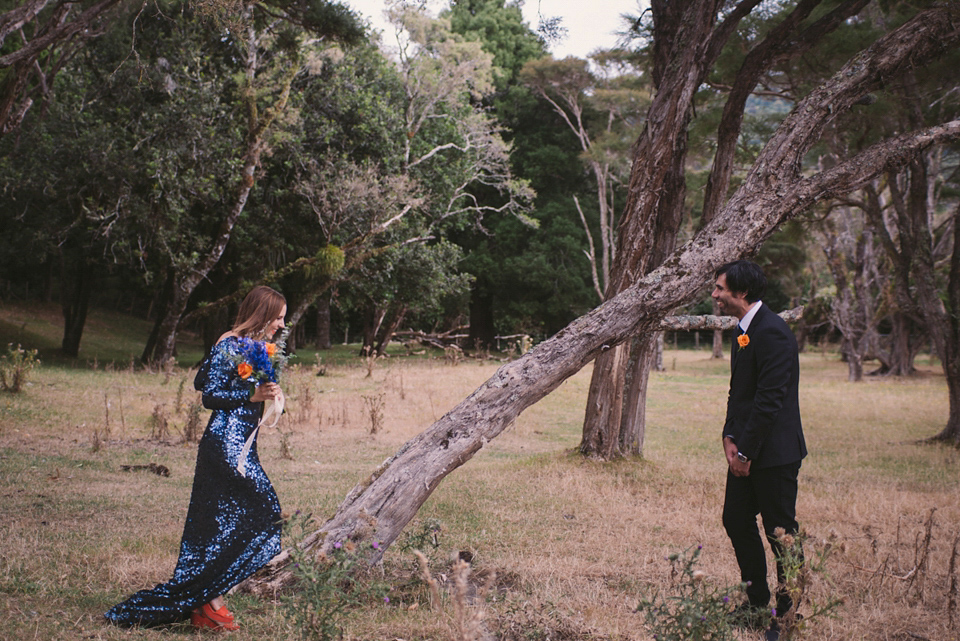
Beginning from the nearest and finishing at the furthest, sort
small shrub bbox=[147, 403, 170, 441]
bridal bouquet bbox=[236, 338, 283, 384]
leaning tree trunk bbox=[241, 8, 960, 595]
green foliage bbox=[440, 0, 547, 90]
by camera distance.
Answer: bridal bouquet bbox=[236, 338, 283, 384]
leaning tree trunk bbox=[241, 8, 960, 595]
small shrub bbox=[147, 403, 170, 441]
green foliage bbox=[440, 0, 547, 90]

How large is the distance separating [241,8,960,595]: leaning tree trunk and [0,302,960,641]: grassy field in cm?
56

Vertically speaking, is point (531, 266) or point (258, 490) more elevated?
point (531, 266)

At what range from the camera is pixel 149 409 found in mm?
11711

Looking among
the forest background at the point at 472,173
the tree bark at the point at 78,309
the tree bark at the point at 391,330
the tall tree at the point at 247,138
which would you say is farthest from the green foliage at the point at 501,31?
the tree bark at the point at 78,309

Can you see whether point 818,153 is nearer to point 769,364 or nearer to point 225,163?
A: point 225,163

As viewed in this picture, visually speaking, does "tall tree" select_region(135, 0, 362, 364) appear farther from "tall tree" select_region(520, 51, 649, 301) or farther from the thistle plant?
the thistle plant

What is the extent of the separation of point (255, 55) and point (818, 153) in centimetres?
1264

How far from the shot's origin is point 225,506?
3783 mm

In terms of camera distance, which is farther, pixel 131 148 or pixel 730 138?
pixel 131 148

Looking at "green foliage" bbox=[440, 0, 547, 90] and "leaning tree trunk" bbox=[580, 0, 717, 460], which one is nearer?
"leaning tree trunk" bbox=[580, 0, 717, 460]

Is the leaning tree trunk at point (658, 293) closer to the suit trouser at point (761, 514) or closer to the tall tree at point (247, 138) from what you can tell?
the suit trouser at point (761, 514)

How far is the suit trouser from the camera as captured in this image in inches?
146

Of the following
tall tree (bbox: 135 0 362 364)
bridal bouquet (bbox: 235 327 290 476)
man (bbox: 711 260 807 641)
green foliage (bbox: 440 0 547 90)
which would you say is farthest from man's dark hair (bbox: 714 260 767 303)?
green foliage (bbox: 440 0 547 90)

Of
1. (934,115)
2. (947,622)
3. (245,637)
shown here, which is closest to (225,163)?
(934,115)
